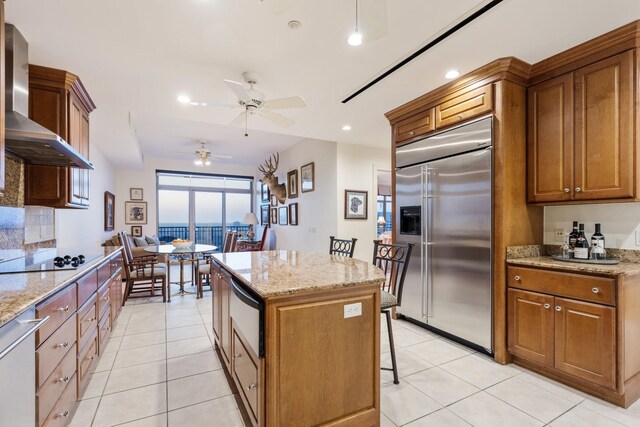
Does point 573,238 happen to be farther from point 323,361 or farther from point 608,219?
point 323,361

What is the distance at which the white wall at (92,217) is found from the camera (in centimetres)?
368

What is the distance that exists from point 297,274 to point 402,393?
3.93ft

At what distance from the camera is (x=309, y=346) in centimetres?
150

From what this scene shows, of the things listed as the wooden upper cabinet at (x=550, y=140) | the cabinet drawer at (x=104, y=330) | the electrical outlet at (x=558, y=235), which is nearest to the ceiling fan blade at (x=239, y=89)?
the cabinet drawer at (x=104, y=330)

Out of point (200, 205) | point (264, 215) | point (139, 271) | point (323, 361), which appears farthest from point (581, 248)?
point (200, 205)

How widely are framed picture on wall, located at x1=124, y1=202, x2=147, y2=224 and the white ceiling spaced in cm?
465

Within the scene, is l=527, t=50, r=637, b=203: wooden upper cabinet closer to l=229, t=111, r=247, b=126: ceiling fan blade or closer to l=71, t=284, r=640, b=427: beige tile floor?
l=71, t=284, r=640, b=427: beige tile floor

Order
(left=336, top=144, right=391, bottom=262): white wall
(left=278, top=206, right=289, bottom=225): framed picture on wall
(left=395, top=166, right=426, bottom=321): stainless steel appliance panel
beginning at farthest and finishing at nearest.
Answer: (left=278, top=206, right=289, bottom=225): framed picture on wall, (left=336, top=144, right=391, bottom=262): white wall, (left=395, top=166, right=426, bottom=321): stainless steel appliance panel

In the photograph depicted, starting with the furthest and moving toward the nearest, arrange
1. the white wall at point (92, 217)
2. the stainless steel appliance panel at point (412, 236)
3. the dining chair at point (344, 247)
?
1. the white wall at point (92, 217)
2. the stainless steel appliance panel at point (412, 236)
3. the dining chair at point (344, 247)

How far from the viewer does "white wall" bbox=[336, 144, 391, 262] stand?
5082 millimetres

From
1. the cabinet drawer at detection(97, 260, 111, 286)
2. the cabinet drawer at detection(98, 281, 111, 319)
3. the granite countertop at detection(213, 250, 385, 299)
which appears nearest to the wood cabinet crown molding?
the granite countertop at detection(213, 250, 385, 299)

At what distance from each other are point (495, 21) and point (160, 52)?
238cm

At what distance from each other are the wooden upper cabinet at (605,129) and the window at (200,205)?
25.4 ft

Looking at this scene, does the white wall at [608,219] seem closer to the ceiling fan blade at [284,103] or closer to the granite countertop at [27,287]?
the ceiling fan blade at [284,103]
